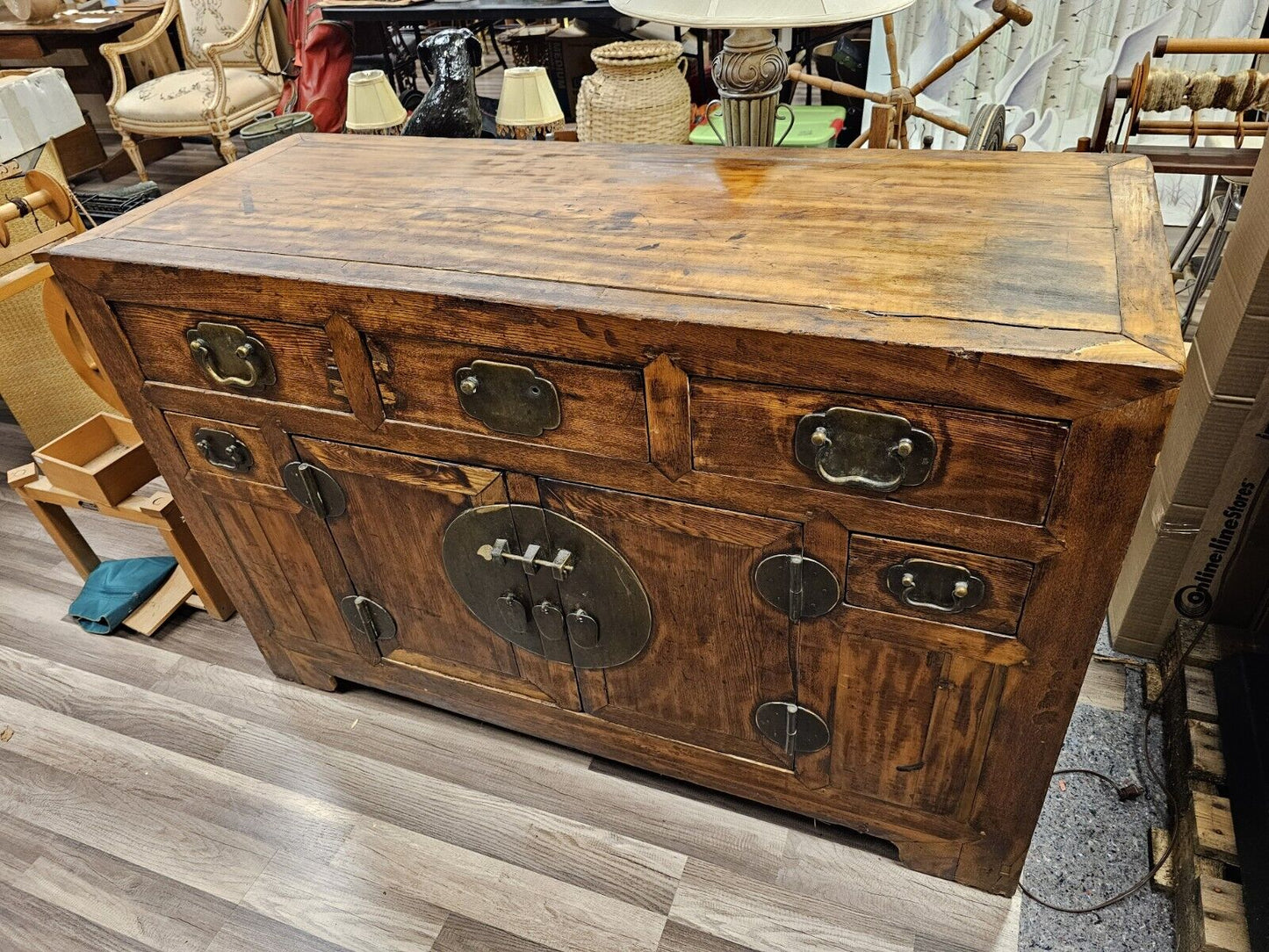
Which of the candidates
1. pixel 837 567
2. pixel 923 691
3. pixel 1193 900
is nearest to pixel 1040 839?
pixel 1193 900

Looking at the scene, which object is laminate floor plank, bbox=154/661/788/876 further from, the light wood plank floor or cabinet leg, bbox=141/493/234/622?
cabinet leg, bbox=141/493/234/622

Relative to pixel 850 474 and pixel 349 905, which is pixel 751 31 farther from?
pixel 349 905

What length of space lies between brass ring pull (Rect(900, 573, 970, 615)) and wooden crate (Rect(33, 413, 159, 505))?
149 cm

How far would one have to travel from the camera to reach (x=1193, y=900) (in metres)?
Result: 1.20

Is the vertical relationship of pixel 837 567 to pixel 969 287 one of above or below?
below

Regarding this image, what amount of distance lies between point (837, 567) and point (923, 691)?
227 millimetres

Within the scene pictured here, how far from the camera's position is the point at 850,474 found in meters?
0.94

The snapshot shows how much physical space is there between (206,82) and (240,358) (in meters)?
3.85

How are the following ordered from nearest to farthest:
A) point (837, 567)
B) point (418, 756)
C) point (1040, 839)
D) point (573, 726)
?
point (837, 567), point (1040, 839), point (573, 726), point (418, 756)

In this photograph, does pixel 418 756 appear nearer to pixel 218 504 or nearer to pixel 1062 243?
pixel 218 504

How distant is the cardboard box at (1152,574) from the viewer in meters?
1.47

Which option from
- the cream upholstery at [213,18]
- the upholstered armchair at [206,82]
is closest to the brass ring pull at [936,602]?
the upholstered armchair at [206,82]

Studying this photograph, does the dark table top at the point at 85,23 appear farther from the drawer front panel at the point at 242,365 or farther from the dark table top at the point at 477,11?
the drawer front panel at the point at 242,365

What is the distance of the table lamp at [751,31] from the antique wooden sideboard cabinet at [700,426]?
63mm
